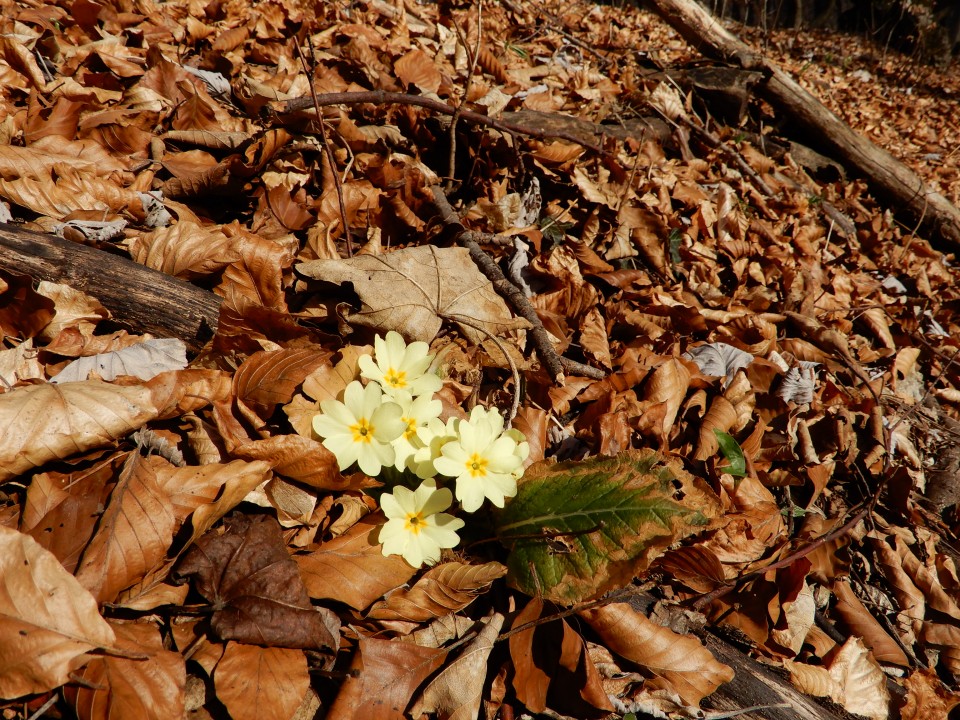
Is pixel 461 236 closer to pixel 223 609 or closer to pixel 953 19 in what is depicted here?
pixel 223 609

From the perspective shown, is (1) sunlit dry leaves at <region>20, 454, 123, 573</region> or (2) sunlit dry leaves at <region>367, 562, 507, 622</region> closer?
(1) sunlit dry leaves at <region>20, 454, 123, 573</region>

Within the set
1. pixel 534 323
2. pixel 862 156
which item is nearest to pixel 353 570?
pixel 534 323

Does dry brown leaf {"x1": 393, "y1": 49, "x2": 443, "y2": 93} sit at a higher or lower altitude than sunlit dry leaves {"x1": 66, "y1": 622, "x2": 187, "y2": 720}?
higher

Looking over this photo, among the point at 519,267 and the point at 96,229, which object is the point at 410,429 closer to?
the point at 519,267

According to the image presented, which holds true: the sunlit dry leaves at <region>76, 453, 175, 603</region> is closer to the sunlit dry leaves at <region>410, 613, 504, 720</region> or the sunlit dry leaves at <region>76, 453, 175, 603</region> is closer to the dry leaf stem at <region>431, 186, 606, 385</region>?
the sunlit dry leaves at <region>410, 613, 504, 720</region>

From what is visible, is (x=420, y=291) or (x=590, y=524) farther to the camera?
(x=420, y=291)

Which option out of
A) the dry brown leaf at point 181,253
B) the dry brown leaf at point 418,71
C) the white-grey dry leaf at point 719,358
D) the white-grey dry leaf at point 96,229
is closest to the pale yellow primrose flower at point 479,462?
the dry brown leaf at point 181,253

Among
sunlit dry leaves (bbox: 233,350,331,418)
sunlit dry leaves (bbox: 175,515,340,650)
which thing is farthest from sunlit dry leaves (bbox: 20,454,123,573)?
A: sunlit dry leaves (bbox: 233,350,331,418)
